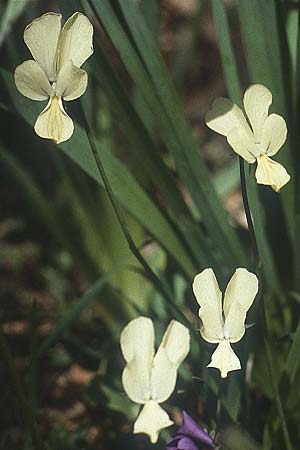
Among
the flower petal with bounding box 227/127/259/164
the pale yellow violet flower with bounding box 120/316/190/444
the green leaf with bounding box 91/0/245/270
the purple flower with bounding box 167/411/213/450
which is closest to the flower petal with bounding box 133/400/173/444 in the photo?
the pale yellow violet flower with bounding box 120/316/190/444

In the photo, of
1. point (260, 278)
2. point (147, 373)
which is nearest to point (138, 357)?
point (147, 373)

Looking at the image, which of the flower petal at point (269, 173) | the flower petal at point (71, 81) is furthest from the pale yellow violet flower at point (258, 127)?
the flower petal at point (71, 81)

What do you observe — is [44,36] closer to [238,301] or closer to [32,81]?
[32,81]

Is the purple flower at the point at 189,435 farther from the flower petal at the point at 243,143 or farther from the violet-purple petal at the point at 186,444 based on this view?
the flower petal at the point at 243,143

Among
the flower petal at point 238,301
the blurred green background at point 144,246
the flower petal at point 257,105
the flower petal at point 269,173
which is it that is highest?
the flower petal at point 257,105

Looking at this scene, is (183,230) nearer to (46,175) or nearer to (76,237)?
(76,237)

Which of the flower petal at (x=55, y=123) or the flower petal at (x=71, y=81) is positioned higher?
the flower petal at (x=71, y=81)

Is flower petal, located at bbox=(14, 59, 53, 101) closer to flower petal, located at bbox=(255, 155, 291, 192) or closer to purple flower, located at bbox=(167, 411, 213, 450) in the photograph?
flower petal, located at bbox=(255, 155, 291, 192)
